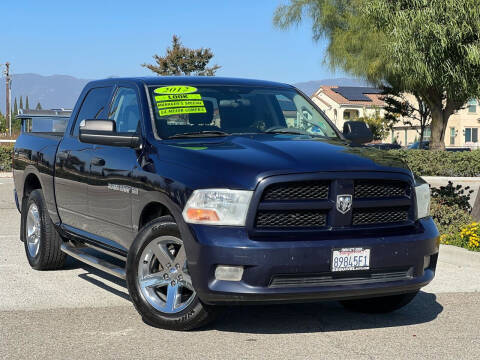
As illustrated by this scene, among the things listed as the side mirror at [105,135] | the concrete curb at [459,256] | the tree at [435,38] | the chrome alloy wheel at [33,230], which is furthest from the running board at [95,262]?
the tree at [435,38]

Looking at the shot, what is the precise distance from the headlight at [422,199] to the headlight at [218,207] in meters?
1.42

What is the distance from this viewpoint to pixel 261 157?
575 centimetres

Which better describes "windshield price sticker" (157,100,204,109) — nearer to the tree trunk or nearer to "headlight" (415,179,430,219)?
"headlight" (415,179,430,219)

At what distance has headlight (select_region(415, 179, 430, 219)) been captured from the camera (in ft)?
20.0

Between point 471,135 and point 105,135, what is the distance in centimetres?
7320

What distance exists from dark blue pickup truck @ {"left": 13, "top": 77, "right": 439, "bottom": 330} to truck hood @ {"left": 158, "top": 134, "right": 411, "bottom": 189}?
1 centimetres

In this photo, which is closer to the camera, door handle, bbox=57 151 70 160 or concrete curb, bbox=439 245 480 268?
door handle, bbox=57 151 70 160

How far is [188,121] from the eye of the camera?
6773 millimetres

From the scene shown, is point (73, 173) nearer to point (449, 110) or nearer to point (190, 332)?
point (190, 332)

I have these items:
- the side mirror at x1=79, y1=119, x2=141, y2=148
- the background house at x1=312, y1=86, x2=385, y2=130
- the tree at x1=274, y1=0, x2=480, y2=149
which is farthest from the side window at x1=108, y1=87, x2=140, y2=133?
the background house at x1=312, y1=86, x2=385, y2=130

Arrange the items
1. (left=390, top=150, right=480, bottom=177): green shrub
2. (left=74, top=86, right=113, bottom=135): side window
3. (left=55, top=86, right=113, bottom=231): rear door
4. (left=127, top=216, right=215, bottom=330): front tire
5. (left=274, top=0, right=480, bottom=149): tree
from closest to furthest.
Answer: (left=127, top=216, right=215, bottom=330): front tire, (left=55, top=86, right=113, bottom=231): rear door, (left=74, top=86, right=113, bottom=135): side window, (left=274, top=0, right=480, bottom=149): tree, (left=390, top=150, right=480, bottom=177): green shrub

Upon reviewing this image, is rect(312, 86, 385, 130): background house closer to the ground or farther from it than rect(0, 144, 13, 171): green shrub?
farther from it

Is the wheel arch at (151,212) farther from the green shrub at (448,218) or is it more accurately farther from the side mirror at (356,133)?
the green shrub at (448,218)

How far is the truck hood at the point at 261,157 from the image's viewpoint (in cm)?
553
